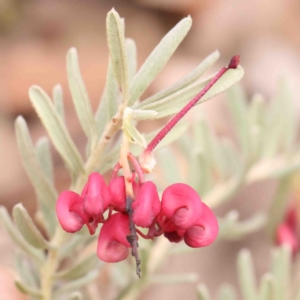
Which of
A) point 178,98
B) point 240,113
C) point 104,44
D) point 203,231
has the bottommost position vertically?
point 203,231

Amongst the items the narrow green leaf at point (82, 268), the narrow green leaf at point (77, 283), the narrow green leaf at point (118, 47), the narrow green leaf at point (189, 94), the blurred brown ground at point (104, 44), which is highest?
the blurred brown ground at point (104, 44)

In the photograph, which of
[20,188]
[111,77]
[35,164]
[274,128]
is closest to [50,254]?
[35,164]

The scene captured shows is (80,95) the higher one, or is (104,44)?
(104,44)

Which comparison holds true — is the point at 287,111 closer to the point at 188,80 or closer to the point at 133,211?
the point at 188,80

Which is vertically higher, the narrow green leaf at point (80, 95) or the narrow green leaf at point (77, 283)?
the narrow green leaf at point (80, 95)

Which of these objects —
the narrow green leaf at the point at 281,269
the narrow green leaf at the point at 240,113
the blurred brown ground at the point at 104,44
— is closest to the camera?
the narrow green leaf at the point at 281,269

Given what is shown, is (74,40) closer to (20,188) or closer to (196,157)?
(20,188)

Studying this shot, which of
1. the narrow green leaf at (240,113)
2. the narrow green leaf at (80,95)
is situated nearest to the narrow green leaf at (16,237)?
the narrow green leaf at (80,95)

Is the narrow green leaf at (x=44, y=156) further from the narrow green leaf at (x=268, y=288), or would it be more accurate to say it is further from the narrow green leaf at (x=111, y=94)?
the narrow green leaf at (x=268, y=288)

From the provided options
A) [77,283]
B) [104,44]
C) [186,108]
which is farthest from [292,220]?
[104,44]
